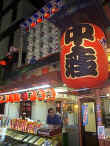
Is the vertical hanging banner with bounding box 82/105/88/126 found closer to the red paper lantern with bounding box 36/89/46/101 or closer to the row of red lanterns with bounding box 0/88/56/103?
the row of red lanterns with bounding box 0/88/56/103

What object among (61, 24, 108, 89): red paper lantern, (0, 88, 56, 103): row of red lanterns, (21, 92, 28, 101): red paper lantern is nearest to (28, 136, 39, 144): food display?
(0, 88, 56, 103): row of red lanterns

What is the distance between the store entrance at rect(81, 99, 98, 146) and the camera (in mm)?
7354

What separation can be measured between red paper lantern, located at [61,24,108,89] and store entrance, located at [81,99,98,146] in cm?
438

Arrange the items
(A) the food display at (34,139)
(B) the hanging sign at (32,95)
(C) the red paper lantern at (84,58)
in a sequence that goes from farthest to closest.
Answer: (B) the hanging sign at (32,95) < (A) the food display at (34,139) < (C) the red paper lantern at (84,58)

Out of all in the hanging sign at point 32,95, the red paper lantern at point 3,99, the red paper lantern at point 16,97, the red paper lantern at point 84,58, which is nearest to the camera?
the red paper lantern at point 84,58

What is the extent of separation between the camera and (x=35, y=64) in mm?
8414

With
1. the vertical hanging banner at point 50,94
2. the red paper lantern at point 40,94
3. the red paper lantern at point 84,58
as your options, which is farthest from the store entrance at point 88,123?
the red paper lantern at point 84,58

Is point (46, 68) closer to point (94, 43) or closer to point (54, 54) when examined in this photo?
point (54, 54)

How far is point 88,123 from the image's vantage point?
7.55m

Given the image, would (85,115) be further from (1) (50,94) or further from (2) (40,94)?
(2) (40,94)

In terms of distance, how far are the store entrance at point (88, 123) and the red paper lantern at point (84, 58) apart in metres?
4.38

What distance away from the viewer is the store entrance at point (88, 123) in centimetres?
735

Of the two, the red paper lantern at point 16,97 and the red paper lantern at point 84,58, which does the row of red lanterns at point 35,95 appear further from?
the red paper lantern at point 84,58

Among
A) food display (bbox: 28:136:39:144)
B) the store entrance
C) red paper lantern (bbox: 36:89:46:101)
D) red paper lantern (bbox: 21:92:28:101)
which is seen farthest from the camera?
the store entrance
